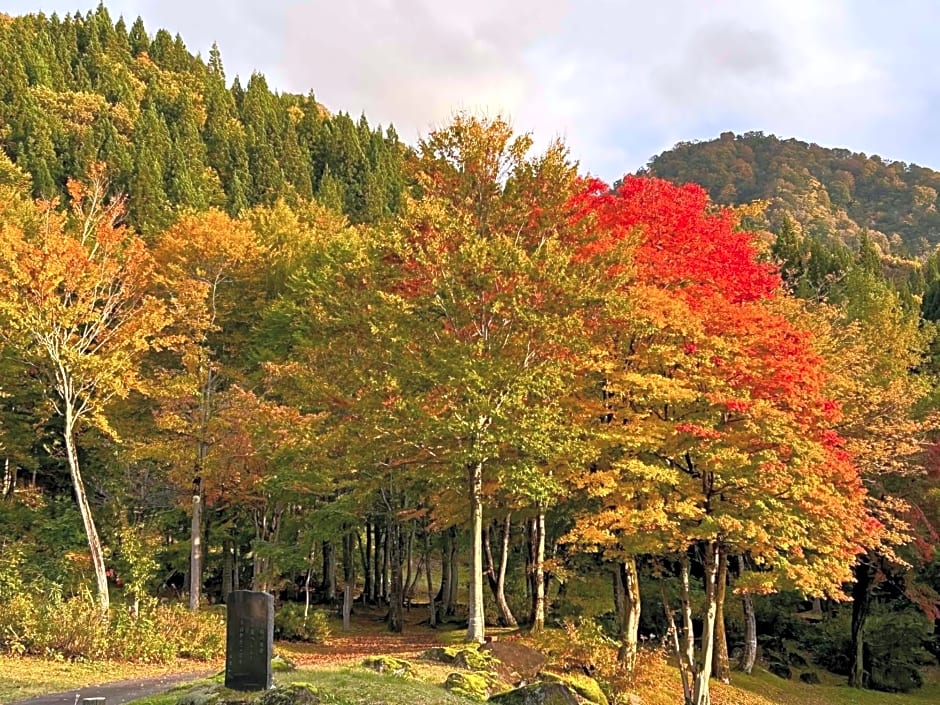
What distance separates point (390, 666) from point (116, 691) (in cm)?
467

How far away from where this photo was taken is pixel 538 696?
35.2 feet

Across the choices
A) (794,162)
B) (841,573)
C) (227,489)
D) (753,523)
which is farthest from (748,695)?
(794,162)

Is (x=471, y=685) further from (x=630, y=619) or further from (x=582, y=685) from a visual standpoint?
(x=630, y=619)

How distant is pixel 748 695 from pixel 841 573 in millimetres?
7452

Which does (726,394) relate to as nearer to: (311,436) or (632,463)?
(632,463)

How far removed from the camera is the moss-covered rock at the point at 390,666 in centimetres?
1216

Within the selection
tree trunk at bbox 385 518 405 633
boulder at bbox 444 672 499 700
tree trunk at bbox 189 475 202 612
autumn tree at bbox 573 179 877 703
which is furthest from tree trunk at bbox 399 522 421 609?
boulder at bbox 444 672 499 700

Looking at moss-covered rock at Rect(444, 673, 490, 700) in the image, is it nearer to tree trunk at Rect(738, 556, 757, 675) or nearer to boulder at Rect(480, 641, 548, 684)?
boulder at Rect(480, 641, 548, 684)

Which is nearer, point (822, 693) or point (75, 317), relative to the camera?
point (75, 317)

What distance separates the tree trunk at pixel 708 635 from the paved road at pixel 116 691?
12.3m

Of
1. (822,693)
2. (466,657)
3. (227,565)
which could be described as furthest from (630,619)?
(227,565)

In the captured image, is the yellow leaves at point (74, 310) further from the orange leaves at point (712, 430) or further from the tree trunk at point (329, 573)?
the orange leaves at point (712, 430)

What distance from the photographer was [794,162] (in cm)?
17512

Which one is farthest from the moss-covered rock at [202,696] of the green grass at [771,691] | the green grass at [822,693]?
the green grass at [822,693]
